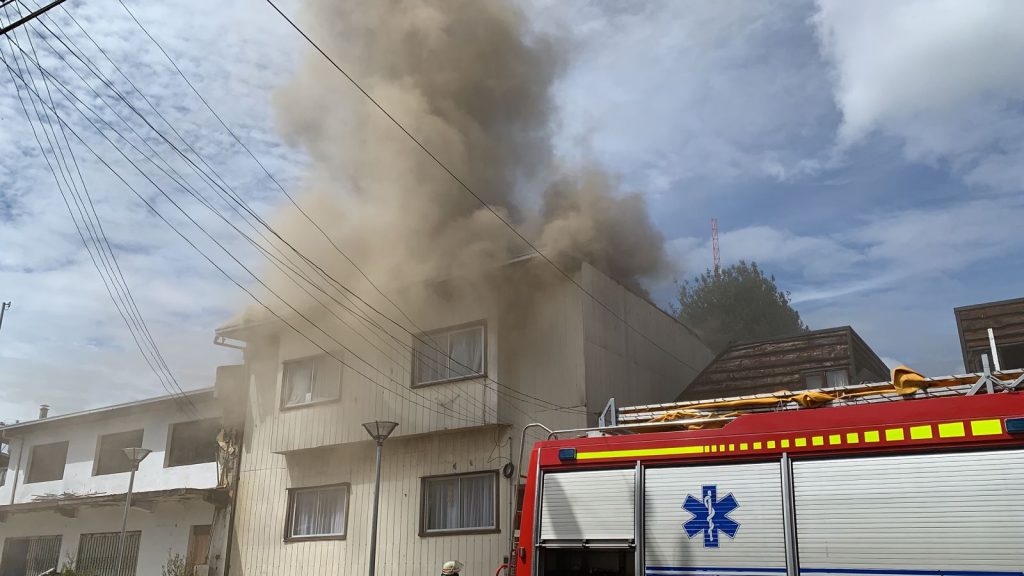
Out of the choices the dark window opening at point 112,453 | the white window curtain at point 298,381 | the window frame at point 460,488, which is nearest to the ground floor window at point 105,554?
the dark window opening at point 112,453

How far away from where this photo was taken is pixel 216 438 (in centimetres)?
1611

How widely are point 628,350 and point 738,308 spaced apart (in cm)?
2126

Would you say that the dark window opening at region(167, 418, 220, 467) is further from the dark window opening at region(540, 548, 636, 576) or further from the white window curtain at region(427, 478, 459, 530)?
the dark window opening at region(540, 548, 636, 576)

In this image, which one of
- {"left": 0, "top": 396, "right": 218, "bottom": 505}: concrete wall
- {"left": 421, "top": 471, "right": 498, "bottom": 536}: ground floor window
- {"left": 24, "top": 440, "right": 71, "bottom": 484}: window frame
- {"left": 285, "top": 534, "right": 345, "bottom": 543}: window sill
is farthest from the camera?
{"left": 24, "top": 440, "right": 71, "bottom": 484}: window frame

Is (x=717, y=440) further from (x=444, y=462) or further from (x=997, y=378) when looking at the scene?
(x=444, y=462)

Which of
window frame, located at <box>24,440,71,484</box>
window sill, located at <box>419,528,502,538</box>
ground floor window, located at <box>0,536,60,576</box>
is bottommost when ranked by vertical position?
ground floor window, located at <box>0,536,60,576</box>

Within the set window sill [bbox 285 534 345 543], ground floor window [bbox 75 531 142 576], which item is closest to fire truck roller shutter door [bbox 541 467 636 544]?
window sill [bbox 285 534 345 543]

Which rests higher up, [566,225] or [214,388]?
[566,225]

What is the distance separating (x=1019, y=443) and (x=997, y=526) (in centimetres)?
49

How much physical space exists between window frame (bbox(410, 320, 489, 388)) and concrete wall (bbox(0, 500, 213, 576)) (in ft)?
18.7

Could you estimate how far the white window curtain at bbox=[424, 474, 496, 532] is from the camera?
12.0 metres

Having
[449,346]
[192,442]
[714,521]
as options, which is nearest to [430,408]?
[449,346]

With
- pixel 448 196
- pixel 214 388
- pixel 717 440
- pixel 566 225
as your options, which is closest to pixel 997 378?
pixel 717 440

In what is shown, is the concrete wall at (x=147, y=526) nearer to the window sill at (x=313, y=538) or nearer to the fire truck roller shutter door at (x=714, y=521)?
the window sill at (x=313, y=538)
